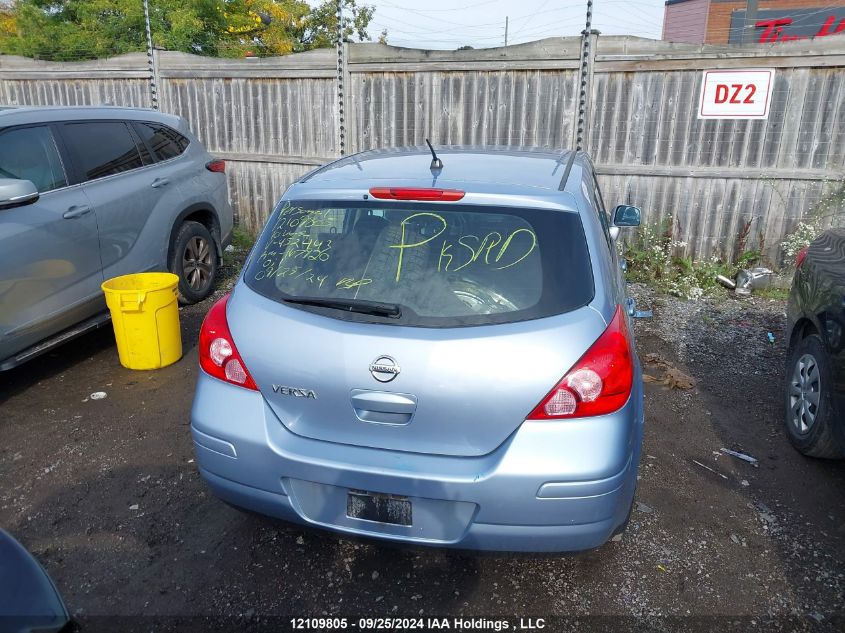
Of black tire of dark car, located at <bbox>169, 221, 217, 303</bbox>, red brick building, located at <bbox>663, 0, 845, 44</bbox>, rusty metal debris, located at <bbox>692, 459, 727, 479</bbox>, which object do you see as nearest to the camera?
rusty metal debris, located at <bbox>692, 459, 727, 479</bbox>

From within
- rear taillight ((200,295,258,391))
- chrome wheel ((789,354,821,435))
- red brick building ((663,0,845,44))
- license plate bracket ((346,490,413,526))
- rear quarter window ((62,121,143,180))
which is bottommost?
chrome wheel ((789,354,821,435))

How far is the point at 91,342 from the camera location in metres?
5.65

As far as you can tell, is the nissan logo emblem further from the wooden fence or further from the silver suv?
the wooden fence

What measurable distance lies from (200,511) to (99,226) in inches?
107

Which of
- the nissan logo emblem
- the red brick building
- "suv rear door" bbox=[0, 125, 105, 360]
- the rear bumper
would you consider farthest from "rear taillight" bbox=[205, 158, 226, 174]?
the red brick building

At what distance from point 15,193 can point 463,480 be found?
3.47 metres

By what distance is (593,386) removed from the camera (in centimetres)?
231

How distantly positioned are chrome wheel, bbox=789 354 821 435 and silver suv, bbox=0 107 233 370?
4979mm

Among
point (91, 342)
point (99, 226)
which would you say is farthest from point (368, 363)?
point (91, 342)

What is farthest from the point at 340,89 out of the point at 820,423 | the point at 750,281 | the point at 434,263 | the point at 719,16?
the point at 719,16

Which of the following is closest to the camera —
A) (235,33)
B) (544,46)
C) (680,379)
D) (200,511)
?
(200,511)

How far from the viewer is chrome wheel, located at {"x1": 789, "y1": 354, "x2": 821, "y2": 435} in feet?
12.4

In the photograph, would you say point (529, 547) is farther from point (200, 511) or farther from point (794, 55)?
point (794, 55)

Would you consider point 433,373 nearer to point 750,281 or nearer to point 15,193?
point 15,193
